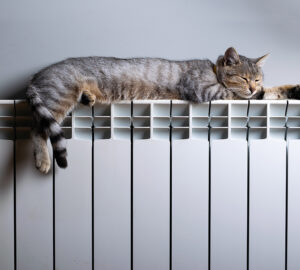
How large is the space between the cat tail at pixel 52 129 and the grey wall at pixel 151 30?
0.87 feet

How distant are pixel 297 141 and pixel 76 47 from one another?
778 millimetres

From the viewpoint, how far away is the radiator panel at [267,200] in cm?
102

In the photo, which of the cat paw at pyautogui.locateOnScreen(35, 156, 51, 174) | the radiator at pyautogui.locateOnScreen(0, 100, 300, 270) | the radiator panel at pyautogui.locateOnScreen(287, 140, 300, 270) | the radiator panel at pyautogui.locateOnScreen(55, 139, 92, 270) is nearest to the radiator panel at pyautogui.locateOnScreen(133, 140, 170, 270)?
the radiator at pyautogui.locateOnScreen(0, 100, 300, 270)

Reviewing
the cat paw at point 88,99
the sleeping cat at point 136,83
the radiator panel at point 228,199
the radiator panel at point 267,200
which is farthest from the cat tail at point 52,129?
the radiator panel at point 267,200

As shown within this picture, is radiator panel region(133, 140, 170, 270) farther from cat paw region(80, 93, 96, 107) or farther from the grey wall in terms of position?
the grey wall

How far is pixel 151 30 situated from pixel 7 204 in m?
0.73

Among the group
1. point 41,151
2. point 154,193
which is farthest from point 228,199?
point 41,151

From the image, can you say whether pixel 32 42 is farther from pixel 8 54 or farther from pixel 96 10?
pixel 96 10

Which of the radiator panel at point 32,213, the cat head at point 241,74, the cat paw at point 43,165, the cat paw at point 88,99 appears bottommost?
the radiator panel at point 32,213

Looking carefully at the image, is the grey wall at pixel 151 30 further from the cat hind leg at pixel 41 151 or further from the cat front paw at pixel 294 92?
the cat hind leg at pixel 41 151

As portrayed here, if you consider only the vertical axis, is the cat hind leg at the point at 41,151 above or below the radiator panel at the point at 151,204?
above

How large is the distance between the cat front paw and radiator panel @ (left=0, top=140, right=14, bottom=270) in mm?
874

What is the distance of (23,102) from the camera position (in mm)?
1009

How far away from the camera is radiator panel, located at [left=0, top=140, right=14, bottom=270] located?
101cm
